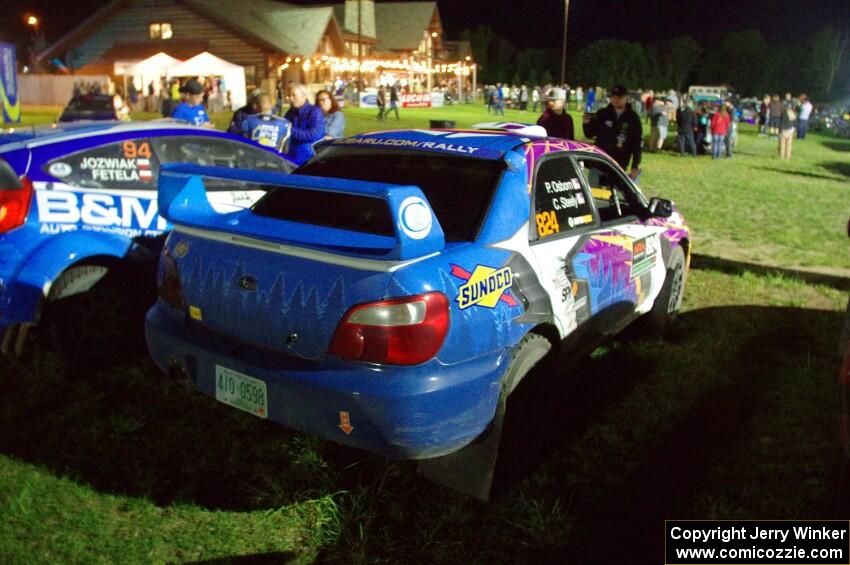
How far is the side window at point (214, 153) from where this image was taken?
16.7ft

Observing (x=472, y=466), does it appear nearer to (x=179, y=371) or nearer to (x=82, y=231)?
(x=179, y=371)

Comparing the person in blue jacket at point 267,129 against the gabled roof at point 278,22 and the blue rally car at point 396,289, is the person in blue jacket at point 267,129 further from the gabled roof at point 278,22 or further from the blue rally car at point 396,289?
the gabled roof at point 278,22

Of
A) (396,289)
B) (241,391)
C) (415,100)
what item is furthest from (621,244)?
(415,100)

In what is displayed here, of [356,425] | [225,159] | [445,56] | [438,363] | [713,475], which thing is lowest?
[713,475]

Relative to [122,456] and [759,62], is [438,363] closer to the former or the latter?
[122,456]

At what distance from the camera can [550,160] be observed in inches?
152

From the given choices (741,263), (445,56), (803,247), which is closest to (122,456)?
(741,263)

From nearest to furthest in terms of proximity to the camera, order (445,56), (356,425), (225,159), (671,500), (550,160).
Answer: (356,425) → (671,500) → (550,160) → (225,159) → (445,56)

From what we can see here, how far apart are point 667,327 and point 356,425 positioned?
3.58 meters

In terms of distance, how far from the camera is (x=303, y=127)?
8680 mm

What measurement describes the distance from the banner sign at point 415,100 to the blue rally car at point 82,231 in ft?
134

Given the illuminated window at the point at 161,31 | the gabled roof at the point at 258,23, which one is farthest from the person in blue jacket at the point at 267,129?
the illuminated window at the point at 161,31

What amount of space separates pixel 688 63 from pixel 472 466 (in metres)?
120

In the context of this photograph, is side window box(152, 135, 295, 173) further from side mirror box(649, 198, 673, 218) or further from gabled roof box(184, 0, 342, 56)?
gabled roof box(184, 0, 342, 56)
